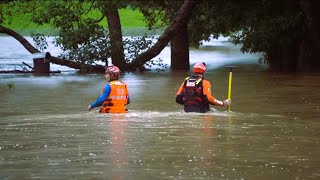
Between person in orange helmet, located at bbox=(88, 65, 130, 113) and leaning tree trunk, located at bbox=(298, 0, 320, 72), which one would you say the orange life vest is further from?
leaning tree trunk, located at bbox=(298, 0, 320, 72)

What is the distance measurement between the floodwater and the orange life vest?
0.81ft

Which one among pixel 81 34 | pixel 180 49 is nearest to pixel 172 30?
pixel 180 49

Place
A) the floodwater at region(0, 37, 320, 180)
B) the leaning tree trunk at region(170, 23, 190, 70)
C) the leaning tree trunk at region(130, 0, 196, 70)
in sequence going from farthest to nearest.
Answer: the leaning tree trunk at region(170, 23, 190, 70) → the leaning tree trunk at region(130, 0, 196, 70) → the floodwater at region(0, 37, 320, 180)

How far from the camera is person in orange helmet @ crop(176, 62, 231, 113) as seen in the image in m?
18.2

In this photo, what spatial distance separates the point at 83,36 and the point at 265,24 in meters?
7.92

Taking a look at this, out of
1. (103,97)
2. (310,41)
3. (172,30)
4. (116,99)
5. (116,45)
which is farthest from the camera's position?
(172,30)

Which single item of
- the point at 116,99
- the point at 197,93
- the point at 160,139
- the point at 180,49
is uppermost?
the point at 197,93

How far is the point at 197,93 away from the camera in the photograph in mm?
18375

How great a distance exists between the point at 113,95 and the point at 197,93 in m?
1.69

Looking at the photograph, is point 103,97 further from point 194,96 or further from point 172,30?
point 172,30

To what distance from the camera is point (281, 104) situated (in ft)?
76.6

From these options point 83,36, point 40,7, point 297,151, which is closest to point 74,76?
point 83,36

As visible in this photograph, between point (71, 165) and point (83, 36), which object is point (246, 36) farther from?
point (71, 165)

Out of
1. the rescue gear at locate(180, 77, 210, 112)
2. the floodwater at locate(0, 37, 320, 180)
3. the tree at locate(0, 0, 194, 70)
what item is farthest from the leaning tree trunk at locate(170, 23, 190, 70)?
the rescue gear at locate(180, 77, 210, 112)
